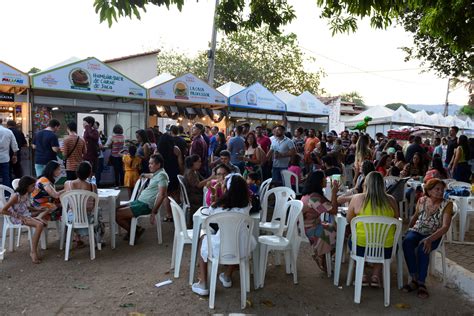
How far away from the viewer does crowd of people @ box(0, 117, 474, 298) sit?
371cm

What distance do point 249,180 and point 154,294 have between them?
2.26 meters

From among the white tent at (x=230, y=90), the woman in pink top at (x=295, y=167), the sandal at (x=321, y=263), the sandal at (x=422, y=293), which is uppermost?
the white tent at (x=230, y=90)

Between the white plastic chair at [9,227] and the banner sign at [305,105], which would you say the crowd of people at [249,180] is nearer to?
the white plastic chair at [9,227]

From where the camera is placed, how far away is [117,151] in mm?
8469

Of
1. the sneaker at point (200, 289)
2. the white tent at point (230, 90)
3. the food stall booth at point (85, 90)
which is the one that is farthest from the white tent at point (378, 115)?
the sneaker at point (200, 289)

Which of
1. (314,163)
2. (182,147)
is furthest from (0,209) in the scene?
(314,163)

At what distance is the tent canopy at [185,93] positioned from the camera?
998 centimetres

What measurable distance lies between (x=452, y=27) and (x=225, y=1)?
104 inches

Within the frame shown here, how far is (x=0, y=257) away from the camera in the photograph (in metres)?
4.46

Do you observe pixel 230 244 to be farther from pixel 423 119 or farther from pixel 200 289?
pixel 423 119

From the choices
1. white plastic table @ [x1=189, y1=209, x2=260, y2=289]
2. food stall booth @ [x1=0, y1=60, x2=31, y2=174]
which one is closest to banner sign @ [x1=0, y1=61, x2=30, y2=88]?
food stall booth @ [x1=0, y1=60, x2=31, y2=174]

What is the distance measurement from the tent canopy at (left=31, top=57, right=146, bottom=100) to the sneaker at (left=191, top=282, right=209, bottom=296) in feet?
20.5

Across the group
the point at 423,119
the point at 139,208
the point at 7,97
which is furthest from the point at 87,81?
the point at 423,119

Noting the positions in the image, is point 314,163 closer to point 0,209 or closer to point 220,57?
point 0,209
